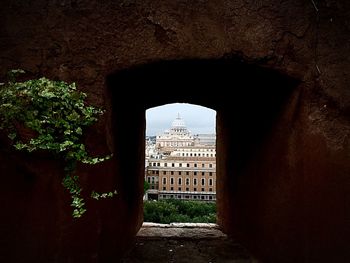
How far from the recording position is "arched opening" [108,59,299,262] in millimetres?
2523

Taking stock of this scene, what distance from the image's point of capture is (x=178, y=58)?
2.42 m

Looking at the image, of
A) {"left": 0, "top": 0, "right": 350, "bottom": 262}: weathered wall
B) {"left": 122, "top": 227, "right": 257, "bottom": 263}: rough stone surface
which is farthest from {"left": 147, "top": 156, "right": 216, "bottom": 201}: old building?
{"left": 0, "top": 0, "right": 350, "bottom": 262}: weathered wall

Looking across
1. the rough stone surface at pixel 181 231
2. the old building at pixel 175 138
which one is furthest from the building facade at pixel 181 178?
the rough stone surface at pixel 181 231

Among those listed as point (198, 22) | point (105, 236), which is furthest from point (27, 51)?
point (105, 236)

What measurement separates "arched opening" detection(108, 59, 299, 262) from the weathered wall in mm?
47

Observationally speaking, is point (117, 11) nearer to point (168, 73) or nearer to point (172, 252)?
point (168, 73)

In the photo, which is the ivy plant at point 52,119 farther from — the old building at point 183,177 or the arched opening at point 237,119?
the old building at point 183,177

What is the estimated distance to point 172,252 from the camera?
10.6 feet

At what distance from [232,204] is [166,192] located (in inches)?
1992

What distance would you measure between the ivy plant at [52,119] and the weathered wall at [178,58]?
0.14m

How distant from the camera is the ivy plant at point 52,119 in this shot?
2008 millimetres

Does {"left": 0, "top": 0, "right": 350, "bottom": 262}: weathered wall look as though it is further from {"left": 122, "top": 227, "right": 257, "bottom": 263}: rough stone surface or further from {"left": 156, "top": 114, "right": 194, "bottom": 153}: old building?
{"left": 156, "top": 114, "right": 194, "bottom": 153}: old building

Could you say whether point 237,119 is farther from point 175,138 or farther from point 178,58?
point 175,138

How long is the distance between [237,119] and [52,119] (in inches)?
80.8
